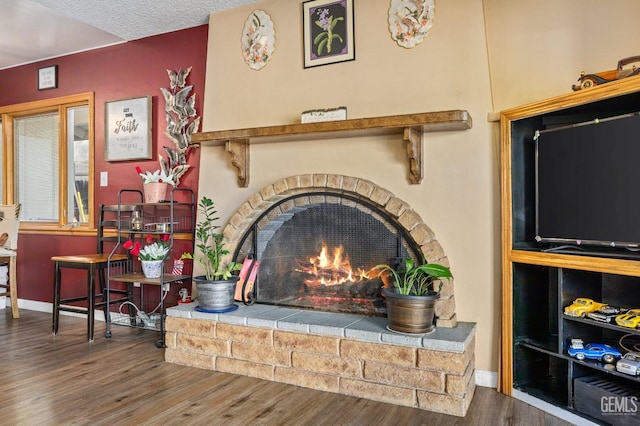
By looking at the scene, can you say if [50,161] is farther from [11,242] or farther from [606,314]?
[606,314]

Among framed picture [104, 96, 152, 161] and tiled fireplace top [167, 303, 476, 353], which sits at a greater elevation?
framed picture [104, 96, 152, 161]

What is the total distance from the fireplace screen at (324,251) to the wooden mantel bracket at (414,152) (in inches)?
11.2

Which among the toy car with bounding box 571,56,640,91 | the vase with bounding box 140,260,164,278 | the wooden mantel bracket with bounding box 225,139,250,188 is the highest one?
the toy car with bounding box 571,56,640,91

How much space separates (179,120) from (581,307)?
2948 mm

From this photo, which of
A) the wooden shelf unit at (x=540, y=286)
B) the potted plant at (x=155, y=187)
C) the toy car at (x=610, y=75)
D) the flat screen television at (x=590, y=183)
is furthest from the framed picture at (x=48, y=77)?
the toy car at (x=610, y=75)

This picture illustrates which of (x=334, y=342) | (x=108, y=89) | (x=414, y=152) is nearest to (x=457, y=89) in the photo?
(x=414, y=152)

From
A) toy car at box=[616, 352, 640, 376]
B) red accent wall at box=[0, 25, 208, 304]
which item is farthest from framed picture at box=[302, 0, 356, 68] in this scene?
toy car at box=[616, 352, 640, 376]

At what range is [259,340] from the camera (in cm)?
262

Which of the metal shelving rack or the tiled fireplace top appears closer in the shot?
the tiled fireplace top

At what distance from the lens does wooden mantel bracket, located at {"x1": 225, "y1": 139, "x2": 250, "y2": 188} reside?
3004mm

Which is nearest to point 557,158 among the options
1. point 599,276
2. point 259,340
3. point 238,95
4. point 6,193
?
point 599,276

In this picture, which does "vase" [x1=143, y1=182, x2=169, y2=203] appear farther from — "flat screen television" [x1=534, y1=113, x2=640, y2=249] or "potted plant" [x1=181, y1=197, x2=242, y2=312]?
"flat screen television" [x1=534, y1=113, x2=640, y2=249]

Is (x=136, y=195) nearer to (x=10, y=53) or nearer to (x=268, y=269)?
(x=268, y=269)

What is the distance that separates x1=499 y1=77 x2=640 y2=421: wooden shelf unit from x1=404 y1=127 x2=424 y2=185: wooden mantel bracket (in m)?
0.43
